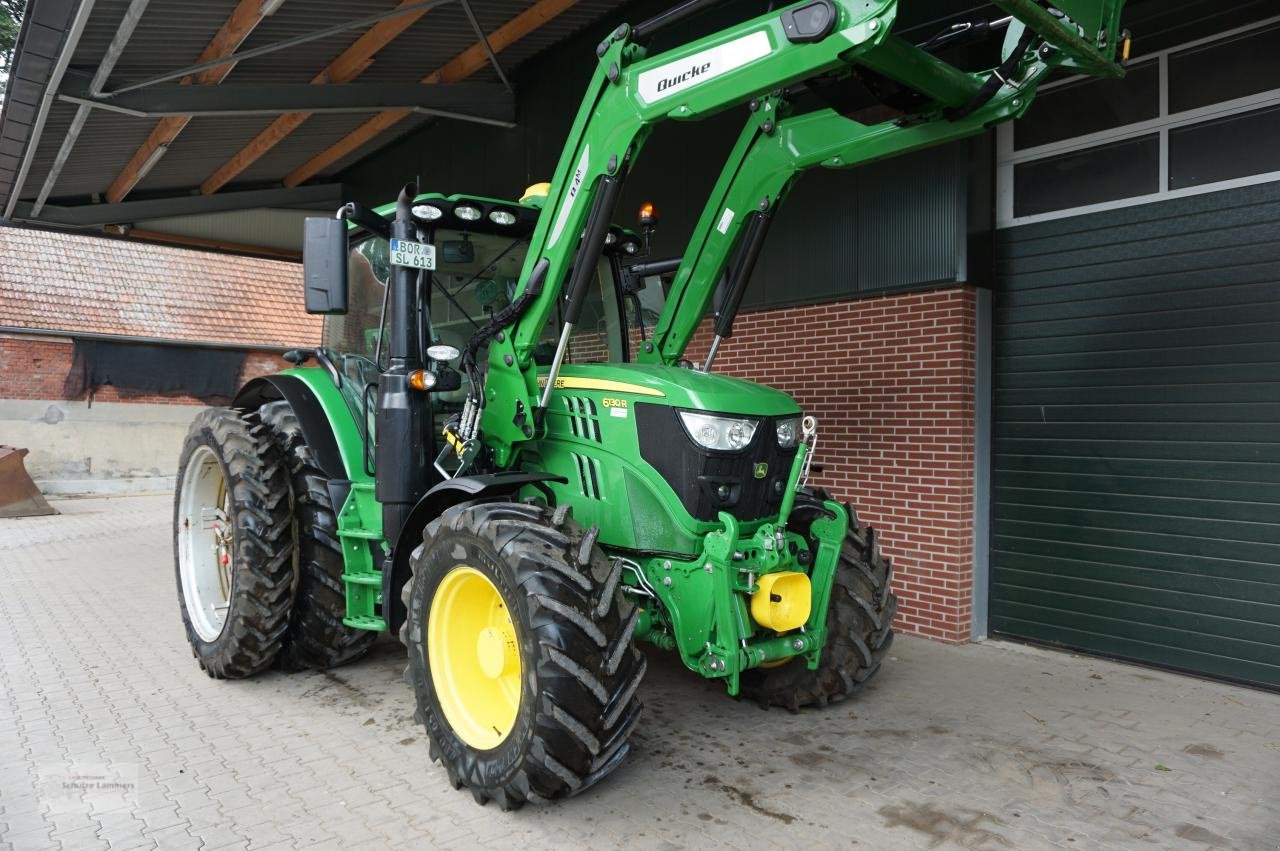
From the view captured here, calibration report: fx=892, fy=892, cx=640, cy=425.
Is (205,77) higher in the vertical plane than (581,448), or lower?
higher

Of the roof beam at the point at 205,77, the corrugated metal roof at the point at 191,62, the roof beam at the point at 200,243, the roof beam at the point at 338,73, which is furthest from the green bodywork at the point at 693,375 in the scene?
the roof beam at the point at 200,243

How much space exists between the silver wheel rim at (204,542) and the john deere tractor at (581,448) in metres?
0.29

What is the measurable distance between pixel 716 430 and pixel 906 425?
295cm

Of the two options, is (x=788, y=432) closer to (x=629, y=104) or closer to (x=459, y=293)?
(x=629, y=104)

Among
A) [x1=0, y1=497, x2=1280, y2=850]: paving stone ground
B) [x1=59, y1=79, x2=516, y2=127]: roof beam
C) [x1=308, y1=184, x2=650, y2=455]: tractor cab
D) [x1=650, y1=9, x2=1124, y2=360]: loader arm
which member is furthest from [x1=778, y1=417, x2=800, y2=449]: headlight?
[x1=59, y1=79, x2=516, y2=127]: roof beam

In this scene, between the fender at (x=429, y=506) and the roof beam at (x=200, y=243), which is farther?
the roof beam at (x=200, y=243)

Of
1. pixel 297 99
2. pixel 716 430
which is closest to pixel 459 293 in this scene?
pixel 716 430

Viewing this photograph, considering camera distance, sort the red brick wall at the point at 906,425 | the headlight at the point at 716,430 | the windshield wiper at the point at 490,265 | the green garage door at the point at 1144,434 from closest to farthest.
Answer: the headlight at the point at 716,430 → the windshield wiper at the point at 490,265 → the green garage door at the point at 1144,434 → the red brick wall at the point at 906,425

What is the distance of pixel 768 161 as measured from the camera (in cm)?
443

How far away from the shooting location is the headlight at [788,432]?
392 cm

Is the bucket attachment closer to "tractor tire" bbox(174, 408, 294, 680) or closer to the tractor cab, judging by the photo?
"tractor tire" bbox(174, 408, 294, 680)

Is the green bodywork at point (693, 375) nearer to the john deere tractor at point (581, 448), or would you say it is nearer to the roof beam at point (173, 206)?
the john deere tractor at point (581, 448)

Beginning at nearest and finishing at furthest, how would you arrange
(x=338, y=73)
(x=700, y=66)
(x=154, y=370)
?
(x=700, y=66)
(x=338, y=73)
(x=154, y=370)

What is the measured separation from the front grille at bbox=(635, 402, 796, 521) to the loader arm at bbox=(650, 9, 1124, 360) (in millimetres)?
1028
